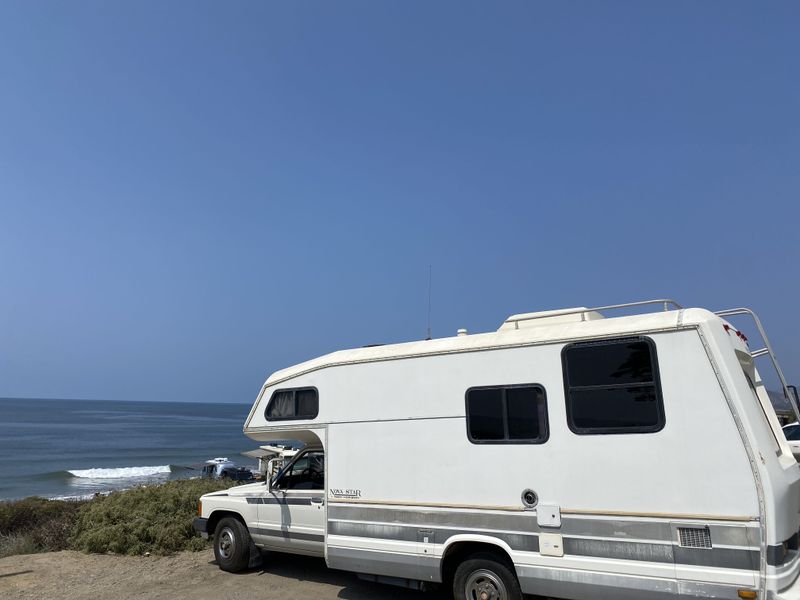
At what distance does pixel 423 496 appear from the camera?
20.4 feet

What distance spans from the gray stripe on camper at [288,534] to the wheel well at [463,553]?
2.01 m

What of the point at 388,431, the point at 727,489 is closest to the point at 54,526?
the point at 388,431

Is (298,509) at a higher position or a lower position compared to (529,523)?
lower

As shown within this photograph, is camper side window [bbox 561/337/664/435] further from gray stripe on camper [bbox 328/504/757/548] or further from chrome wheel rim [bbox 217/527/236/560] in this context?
chrome wheel rim [bbox 217/527/236/560]

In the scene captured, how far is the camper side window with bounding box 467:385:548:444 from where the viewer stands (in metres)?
5.61

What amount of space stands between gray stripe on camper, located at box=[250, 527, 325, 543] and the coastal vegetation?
8.17 ft

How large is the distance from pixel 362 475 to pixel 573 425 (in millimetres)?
2699

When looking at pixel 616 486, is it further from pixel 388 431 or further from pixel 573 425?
pixel 388 431

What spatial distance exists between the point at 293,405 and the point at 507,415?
→ 322cm

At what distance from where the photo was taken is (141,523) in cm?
1002

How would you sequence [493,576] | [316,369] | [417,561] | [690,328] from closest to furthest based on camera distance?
[690,328]
[493,576]
[417,561]
[316,369]

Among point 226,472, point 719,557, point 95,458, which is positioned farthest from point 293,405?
point 95,458

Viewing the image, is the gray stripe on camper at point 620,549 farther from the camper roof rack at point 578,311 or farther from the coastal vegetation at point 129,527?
the coastal vegetation at point 129,527

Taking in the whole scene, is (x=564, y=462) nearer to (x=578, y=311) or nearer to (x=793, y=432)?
(x=578, y=311)
